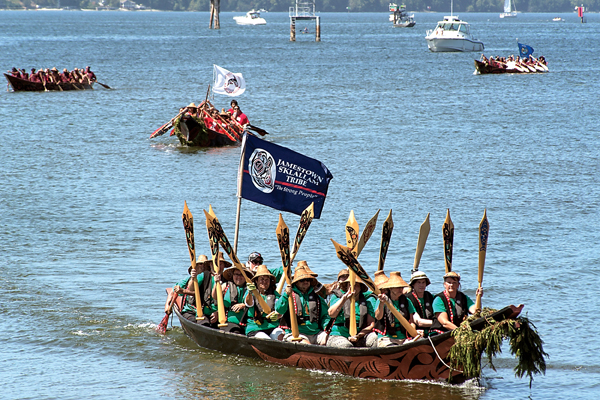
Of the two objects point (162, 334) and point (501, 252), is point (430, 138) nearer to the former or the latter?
point (501, 252)

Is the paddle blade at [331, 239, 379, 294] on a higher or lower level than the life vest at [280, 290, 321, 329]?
higher

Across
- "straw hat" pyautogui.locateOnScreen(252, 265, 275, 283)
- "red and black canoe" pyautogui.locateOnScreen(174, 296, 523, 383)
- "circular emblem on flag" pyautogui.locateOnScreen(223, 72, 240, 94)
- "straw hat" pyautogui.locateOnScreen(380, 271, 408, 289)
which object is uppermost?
"circular emblem on flag" pyautogui.locateOnScreen(223, 72, 240, 94)

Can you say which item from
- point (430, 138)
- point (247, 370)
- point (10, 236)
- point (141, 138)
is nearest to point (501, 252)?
point (247, 370)


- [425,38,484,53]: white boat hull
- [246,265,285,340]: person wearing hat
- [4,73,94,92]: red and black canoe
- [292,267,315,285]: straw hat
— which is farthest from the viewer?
[425,38,484,53]: white boat hull

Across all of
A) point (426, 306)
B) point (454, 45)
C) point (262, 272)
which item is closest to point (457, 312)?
point (426, 306)

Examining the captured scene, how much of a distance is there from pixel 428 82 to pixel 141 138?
2903 centimetres

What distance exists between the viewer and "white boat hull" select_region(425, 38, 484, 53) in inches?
3388

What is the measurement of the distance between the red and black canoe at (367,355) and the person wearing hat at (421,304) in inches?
17.8

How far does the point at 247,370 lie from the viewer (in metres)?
12.3

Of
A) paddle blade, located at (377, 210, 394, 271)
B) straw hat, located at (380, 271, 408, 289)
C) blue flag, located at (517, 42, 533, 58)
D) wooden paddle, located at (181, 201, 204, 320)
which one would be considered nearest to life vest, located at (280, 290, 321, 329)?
paddle blade, located at (377, 210, 394, 271)

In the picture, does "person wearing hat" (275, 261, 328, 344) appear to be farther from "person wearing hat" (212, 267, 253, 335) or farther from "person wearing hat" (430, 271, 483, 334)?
"person wearing hat" (430, 271, 483, 334)

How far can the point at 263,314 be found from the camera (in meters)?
12.1

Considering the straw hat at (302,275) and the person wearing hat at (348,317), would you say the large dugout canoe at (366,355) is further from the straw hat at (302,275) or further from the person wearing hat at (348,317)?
the straw hat at (302,275)

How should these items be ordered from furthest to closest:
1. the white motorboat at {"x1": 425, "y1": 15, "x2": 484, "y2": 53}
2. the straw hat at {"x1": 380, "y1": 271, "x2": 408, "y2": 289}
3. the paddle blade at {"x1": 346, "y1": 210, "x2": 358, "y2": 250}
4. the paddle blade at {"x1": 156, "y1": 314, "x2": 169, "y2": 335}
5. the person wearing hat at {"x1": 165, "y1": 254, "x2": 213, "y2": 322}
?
1. the white motorboat at {"x1": 425, "y1": 15, "x2": 484, "y2": 53}
2. the paddle blade at {"x1": 156, "y1": 314, "x2": 169, "y2": 335}
3. the person wearing hat at {"x1": 165, "y1": 254, "x2": 213, "y2": 322}
4. the paddle blade at {"x1": 346, "y1": 210, "x2": 358, "y2": 250}
5. the straw hat at {"x1": 380, "y1": 271, "x2": 408, "y2": 289}
